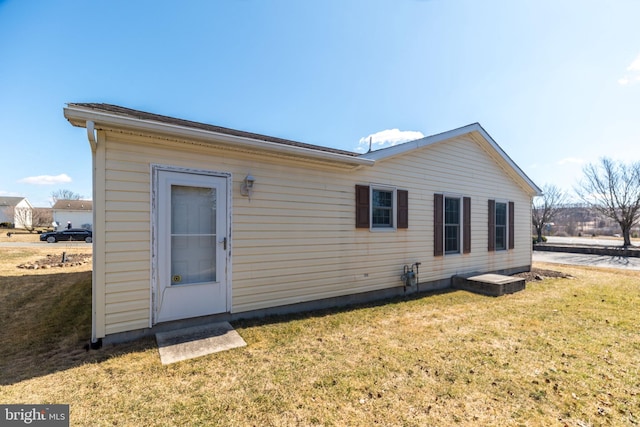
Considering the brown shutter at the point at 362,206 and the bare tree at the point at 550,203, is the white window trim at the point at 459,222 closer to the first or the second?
the brown shutter at the point at 362,206

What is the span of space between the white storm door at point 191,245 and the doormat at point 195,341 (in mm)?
254

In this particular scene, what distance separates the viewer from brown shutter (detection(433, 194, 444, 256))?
692 centimetres

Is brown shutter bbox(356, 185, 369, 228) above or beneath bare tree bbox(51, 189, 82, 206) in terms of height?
beneath

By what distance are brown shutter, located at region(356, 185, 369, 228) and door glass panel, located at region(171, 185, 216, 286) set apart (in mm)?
2827

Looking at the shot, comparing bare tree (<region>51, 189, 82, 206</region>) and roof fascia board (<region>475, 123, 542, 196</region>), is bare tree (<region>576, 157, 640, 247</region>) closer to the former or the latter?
roof fascia board (<region>475, 123, 542, 196</region>)

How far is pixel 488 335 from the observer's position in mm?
3988

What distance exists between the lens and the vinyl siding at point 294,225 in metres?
3.54

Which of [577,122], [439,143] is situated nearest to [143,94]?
[439,143]

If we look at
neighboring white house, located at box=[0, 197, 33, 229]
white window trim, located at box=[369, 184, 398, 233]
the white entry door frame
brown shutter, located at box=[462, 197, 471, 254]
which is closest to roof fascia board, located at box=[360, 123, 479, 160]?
white window trim, located at box=[369, 184, 398, 233]

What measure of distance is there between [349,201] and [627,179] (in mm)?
24969

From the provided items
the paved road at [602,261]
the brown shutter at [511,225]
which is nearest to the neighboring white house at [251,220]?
the brown shutter at [511,225]

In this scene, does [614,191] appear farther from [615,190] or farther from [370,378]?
[370,378]

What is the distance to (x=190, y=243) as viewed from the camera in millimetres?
4051

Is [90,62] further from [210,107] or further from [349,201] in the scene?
[349,201]
